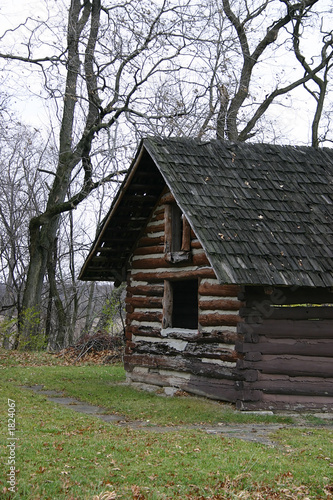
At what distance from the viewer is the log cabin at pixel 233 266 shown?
1026 cm

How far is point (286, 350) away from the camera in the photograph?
10.5 meters

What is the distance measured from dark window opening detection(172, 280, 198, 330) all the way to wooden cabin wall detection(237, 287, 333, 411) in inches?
183

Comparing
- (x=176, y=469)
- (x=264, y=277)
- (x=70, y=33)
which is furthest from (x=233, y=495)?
(x=70, y=33)

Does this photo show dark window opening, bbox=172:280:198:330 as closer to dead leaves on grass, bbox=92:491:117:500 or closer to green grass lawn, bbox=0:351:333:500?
green grass lawn, bbox=0:351:333:500

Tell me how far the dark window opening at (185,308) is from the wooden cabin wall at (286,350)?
4.65 m

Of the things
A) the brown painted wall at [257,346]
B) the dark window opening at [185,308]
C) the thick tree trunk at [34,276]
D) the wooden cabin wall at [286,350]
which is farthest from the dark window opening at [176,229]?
the thick tree trunk at [34,276]

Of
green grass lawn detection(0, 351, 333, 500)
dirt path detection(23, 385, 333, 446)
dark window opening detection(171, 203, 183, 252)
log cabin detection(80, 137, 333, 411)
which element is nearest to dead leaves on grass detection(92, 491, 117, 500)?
green grass lawn detection(0, 351, 333, 500)

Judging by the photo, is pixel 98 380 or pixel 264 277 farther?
pixel 98 380

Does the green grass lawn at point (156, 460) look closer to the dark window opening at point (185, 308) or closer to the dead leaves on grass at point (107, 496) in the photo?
the dead leaves on grass at point (107, 496)

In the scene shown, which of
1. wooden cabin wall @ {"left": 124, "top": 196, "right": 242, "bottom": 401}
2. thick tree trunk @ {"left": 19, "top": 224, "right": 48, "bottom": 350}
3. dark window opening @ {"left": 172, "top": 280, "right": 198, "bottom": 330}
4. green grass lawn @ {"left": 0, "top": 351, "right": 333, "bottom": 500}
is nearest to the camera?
green grass lawn @ {"left": 0, "top": 351, "right": 333, "bottom": 500}

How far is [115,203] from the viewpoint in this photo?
12.7 metres

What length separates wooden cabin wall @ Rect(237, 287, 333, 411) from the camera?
10.3 meters

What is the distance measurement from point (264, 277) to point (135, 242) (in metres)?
4.91

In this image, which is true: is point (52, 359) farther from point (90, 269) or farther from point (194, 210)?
point (194, 210)
